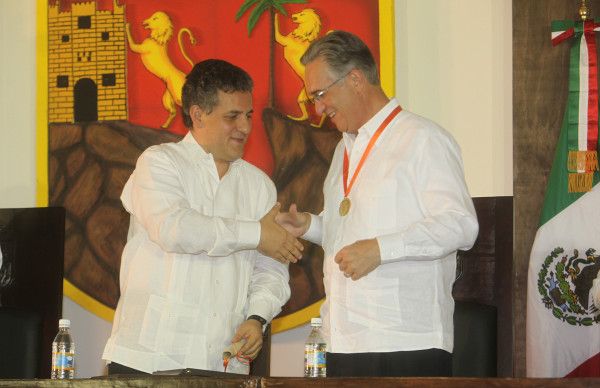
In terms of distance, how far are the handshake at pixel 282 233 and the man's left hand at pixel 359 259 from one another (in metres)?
0.50

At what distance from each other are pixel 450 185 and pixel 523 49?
71.0 inches

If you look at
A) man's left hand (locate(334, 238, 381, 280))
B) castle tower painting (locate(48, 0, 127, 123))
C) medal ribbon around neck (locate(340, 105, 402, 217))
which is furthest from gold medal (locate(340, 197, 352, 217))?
castle tower painting (locate(48, 0, 127, 123))

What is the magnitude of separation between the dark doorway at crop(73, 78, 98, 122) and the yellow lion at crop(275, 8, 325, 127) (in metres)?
1.17

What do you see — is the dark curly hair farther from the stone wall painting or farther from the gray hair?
the stone wall painting

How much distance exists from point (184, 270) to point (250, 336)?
1.14ft

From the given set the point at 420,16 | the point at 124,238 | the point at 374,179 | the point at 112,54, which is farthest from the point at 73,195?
the point at 374,179

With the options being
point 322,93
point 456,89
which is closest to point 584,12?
point 456,89

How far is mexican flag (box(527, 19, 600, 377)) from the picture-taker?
3.73 m

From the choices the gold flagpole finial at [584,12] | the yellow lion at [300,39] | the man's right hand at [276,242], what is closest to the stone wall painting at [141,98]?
the yellow lion at [300,39]

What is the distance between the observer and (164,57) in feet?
15.8

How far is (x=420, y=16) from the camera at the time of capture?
455 centimetres

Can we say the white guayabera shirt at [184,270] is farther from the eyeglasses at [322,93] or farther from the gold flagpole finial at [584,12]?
the gold flagpole finial at [584,12]

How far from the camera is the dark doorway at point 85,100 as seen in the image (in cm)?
487

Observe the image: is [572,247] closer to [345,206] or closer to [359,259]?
[345,206]
